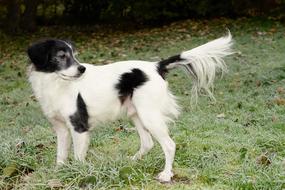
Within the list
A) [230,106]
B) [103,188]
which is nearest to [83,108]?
[103,188]

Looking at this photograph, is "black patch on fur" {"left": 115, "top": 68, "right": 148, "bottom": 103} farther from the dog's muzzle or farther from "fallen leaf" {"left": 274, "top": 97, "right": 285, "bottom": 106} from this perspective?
"fallen leaf" {"left": 274, "top": 97, "right": 285, "bottom": 106}

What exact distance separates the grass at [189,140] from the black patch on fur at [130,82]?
61cm

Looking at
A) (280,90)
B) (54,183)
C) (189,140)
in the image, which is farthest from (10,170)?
(280,90)

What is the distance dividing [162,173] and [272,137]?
1686mm

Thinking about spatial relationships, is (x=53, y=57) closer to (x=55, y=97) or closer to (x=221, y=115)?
(x=55, y=97)

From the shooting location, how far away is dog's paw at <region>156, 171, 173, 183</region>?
16.5ft

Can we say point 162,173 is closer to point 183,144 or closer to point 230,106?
point 183,144

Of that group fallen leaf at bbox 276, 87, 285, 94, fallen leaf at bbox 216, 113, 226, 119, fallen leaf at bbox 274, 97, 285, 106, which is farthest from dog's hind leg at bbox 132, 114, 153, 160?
fallen leaf at bbox 276, 87, 285, 94

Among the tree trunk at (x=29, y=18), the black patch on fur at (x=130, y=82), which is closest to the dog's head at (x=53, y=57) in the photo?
the black patch on fur at (x=130, y=82)

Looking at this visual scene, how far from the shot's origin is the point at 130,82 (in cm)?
528

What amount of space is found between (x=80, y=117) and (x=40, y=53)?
725 mm

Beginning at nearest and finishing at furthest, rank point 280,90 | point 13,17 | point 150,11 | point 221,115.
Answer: point 221,115 → point 280,90 → point 150,11 → point 13,17

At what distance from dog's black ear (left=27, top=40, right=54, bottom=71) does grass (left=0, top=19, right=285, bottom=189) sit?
3.18 feet

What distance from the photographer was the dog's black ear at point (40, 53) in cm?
529
